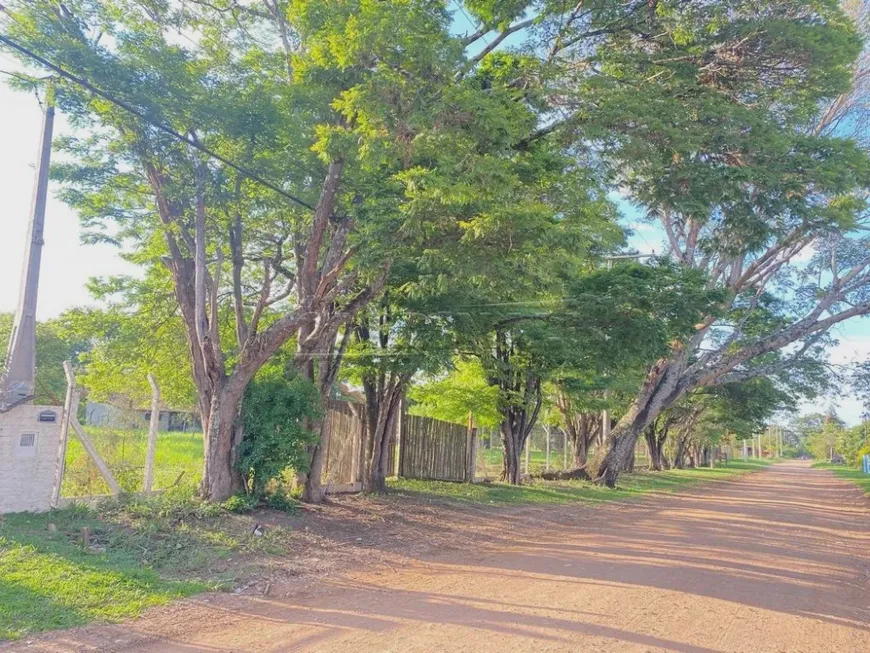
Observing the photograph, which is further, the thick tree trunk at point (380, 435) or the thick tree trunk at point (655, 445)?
the thick tree trunk at point (655, 445)

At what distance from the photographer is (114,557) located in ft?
24.5

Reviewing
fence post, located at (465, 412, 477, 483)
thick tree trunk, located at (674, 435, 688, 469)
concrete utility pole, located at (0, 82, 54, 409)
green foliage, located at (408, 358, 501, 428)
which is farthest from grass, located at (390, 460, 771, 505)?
thick tree trunk, located at (674, 435, 688, 469)

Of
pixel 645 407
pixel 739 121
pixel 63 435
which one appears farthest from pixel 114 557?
pixel 645 407

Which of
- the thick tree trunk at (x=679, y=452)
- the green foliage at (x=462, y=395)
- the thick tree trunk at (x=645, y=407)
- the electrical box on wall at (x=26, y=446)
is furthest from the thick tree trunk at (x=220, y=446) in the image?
the thick tree trunk at (x=679, y=452)

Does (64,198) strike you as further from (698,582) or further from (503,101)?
→ (698,582)

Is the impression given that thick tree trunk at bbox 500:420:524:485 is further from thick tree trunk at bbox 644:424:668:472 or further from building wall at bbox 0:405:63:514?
thick tree trunk at bbox 644:424:668:472

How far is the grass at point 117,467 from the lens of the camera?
32.4 ft

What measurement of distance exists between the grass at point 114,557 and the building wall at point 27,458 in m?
0.23

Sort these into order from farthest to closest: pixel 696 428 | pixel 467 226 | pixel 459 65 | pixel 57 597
A: pixel 696 428, pixel 459 65, pixel 467 226, pixel 57 597

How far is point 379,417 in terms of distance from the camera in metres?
15.2

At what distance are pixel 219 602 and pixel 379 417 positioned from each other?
8.86 m

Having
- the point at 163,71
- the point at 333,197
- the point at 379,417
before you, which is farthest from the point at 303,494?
the point at 163,71

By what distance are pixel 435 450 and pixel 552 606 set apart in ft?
42.6

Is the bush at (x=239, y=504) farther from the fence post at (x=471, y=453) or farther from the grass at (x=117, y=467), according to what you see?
the fence post at (x=471, y=453)
